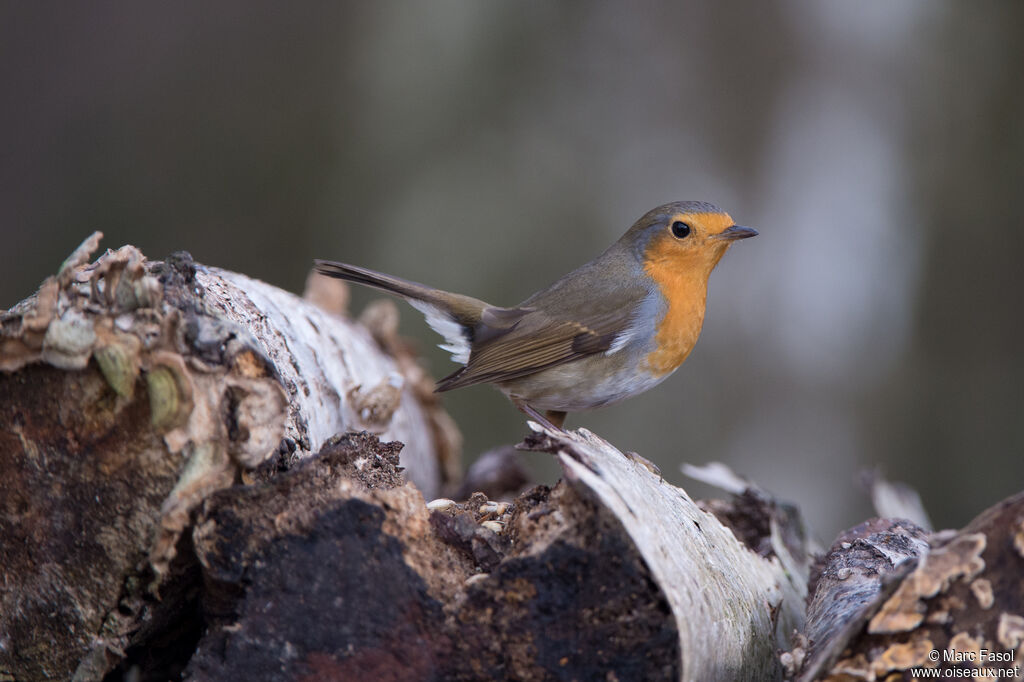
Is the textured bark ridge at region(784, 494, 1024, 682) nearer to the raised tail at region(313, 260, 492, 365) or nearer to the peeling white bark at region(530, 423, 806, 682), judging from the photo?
the peeling white bark at region(530, 423, 806, 682)

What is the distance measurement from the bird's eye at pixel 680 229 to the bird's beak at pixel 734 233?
0.12 metres

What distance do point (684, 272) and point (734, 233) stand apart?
253 mm

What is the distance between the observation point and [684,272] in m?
3.44

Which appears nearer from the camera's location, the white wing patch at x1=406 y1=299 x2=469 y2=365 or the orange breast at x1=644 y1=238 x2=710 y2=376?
the orange breast at x1=644 y1=238 x2=710 y2=376

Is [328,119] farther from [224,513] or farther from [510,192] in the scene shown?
[224,513]

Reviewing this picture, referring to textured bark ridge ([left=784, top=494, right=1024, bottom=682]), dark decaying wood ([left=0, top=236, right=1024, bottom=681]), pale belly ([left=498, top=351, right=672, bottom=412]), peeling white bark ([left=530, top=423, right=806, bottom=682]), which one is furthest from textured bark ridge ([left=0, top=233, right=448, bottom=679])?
pale belly ([left=498, top=351, right=672, bottom=412])

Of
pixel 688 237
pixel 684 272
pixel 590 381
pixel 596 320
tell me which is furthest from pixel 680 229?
pixel 590 381

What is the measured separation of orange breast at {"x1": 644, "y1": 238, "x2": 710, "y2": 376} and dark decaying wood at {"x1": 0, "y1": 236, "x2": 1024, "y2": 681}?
4.50 ft

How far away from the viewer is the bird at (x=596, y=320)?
320 cm

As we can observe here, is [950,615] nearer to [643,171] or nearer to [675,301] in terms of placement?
[675,301]

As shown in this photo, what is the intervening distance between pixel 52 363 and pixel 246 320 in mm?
581

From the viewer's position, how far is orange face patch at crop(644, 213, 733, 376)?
3289 mm

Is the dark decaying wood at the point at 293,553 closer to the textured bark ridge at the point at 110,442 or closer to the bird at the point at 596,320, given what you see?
the textured bark ridge at the point at 110,442

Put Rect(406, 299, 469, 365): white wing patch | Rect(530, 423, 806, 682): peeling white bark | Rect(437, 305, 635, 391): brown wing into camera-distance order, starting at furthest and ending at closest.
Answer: Rect(406, 299, 469, 365): white wing patch < Rect(437, 305, 635, 391): brown wing < Rect(530, 423, 806, 682): peeling white bark
